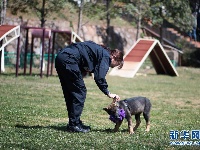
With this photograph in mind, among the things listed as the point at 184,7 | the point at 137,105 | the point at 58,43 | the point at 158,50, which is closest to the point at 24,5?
→ the point at 58,43

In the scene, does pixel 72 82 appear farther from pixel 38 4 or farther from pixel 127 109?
pixel 38 4

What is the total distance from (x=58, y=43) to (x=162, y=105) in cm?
1963

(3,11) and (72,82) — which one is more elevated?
(3,11)

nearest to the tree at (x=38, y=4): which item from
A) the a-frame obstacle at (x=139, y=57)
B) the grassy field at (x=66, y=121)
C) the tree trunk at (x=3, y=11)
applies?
the tree trunk at (x=3, y=11)

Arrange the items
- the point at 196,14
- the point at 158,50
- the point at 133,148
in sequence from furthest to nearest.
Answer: the point at 196,14 < the point at 158,50 < the point at 133,148

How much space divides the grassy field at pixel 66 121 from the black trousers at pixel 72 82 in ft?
1.35

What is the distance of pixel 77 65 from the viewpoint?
750 cm

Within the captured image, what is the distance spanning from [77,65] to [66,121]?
204 centimetres

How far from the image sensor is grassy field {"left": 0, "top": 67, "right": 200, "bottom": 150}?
6.49 metres

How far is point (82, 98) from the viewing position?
7602mm

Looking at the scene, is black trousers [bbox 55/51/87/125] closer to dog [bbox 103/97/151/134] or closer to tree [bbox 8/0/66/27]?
dog [bbox 103/97/151/134]

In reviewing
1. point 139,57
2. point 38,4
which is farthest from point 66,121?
point 38,4

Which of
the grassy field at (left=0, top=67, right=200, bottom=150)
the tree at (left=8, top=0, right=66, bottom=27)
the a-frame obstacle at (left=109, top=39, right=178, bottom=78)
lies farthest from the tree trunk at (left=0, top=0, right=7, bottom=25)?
the grassy field at (left=0, top=67, right=200, bottom=150)

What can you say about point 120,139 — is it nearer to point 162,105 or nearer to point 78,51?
point 78,51
